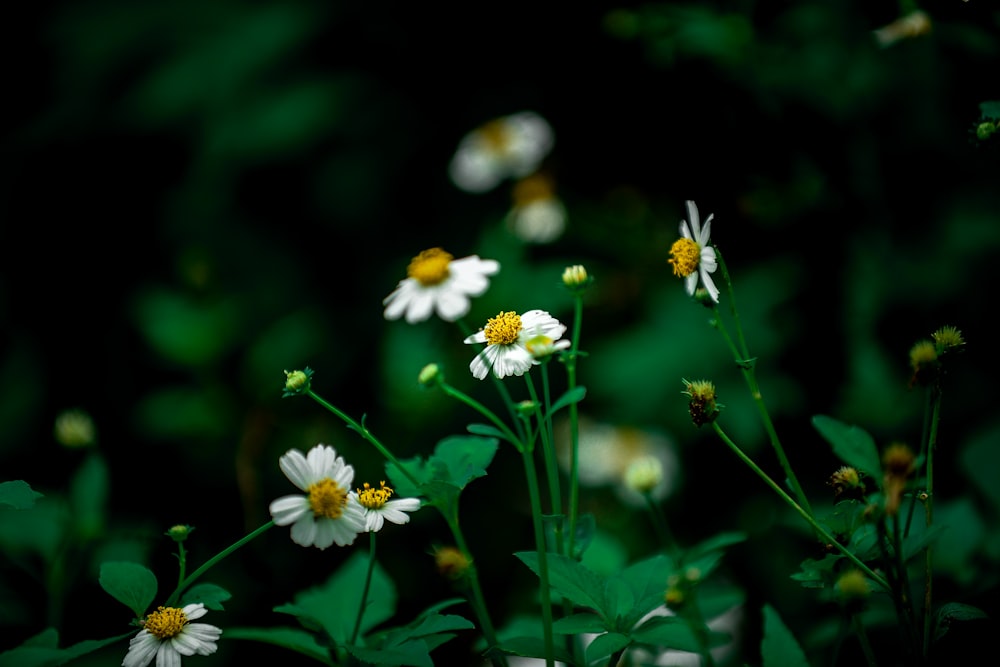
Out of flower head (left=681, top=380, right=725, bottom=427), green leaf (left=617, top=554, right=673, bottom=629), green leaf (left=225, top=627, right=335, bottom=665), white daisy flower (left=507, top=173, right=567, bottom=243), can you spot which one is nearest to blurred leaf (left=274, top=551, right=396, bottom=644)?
green leaf (left=225, top=627, right=335, bottom=665)

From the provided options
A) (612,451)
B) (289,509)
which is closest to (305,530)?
(289,509)

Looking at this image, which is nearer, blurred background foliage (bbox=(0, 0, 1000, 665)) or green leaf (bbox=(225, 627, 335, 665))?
green leaf (bbox=(225, 627, 335, 665))

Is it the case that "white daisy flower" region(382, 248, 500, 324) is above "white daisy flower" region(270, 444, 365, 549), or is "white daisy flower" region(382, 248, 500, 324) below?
above

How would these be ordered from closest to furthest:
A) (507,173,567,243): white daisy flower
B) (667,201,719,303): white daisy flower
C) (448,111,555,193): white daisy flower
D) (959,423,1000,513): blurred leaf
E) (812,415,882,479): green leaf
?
(812,415,882,479): green leaf → (667,201,719,303): white daisy flower → (959,423,1000,513): blurred leaf → (507,173,567,243): white daisy flower → (448,111,555,193): white daisy flower

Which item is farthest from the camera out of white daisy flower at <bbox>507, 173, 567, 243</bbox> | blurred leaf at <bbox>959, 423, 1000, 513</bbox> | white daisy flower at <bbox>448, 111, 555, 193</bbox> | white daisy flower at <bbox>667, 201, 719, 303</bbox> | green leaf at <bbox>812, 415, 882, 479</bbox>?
white daisy flower at <bbox>448, 111, 555, 193</bbox>

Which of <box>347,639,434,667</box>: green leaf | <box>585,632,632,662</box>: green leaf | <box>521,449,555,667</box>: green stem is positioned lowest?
<box>585,632,632,662</box>: green leaf

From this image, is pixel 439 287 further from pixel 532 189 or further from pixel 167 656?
pixel 532 189

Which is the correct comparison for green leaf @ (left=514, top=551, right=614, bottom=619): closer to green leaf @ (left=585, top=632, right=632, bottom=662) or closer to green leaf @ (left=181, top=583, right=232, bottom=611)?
green leaf @ (left=585, top=632, right=632, bottom=662)
